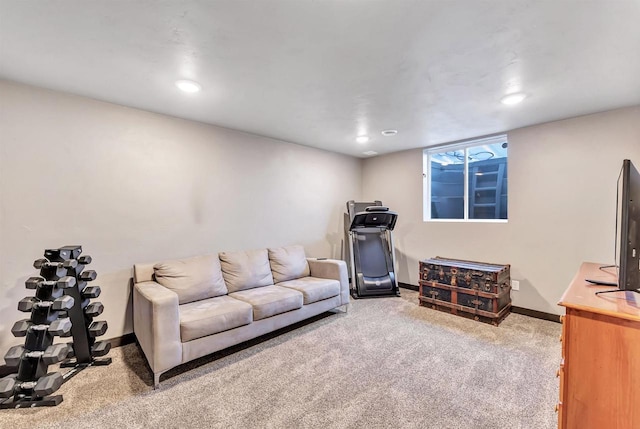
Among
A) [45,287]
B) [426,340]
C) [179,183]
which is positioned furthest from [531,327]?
[45,287]

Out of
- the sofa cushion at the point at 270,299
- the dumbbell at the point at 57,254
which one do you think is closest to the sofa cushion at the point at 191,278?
the sofa cushion at the point at 270,299

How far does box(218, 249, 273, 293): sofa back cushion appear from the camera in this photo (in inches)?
125

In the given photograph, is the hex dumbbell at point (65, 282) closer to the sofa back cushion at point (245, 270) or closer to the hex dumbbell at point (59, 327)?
the hex dumbbell at point (59, 327)

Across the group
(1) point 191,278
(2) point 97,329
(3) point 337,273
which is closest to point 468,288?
(3) point 337,273

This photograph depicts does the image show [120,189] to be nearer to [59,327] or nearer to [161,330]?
[59,327]

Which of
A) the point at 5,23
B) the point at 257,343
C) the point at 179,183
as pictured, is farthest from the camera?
the point at 179,183

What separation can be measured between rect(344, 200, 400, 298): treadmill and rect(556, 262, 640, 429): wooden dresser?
9.97ft

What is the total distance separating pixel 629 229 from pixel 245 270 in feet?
9.99

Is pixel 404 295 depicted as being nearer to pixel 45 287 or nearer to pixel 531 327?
pixel 531 327

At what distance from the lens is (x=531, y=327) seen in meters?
3.14

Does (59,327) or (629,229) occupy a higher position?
(629,229)

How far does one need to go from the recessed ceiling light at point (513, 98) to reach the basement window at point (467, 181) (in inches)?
47.3

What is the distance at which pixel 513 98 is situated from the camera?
260cm

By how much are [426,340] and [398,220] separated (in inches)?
90.2
